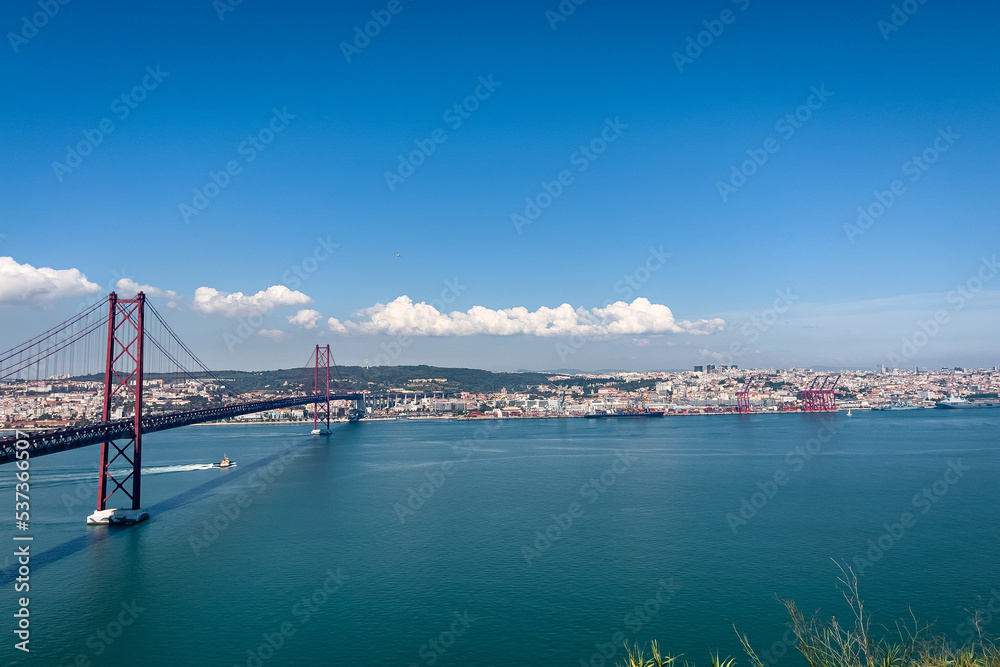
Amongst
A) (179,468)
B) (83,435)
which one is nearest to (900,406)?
(179,468)

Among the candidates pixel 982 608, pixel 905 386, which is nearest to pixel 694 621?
pixel 982 608

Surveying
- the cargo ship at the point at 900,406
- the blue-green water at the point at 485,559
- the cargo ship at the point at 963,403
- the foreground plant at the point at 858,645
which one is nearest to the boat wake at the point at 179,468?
the blue-green water at the point at 485,559

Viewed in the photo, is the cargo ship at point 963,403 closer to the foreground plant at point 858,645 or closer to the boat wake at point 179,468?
the foreground plant at point 858,645

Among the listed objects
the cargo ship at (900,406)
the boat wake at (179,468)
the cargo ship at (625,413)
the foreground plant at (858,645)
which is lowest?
the cargo ship at (900,406)

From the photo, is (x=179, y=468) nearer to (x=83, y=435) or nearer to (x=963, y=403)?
(x=83, y=435)

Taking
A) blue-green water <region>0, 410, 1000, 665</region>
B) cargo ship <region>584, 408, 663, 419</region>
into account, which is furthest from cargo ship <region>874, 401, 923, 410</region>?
blue-green water <region>0, 410, 1000, 665</region>

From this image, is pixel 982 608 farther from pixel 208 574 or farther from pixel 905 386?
pixel 905 386

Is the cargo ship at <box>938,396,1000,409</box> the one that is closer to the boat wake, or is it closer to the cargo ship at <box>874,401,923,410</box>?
the cargo ship at <box>874,401,923,410</box>
